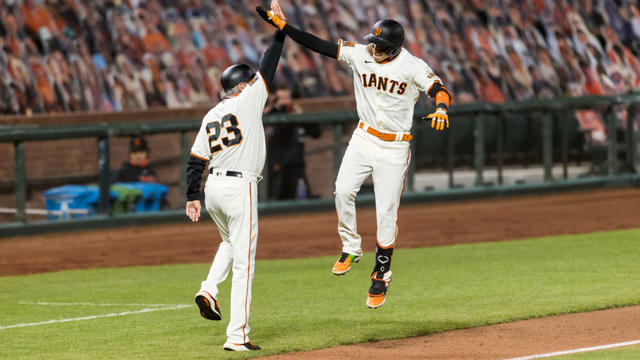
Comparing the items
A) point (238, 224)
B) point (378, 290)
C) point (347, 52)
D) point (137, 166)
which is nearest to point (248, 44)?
point (137, 166)

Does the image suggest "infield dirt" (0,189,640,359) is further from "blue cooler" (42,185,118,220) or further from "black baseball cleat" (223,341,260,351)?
"black baseball cleat" (223,341,260,351)

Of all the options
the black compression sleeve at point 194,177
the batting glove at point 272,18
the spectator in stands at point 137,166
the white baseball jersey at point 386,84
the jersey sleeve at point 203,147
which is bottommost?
the spectator in stands at point 137,166

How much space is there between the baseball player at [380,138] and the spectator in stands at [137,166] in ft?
24.1

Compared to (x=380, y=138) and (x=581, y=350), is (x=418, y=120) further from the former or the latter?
(x=581, y=350)

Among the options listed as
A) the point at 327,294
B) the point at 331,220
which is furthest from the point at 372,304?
the point at 331,220

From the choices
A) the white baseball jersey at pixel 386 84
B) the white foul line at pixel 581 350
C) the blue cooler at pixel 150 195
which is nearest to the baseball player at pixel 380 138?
the white baseball jersey at pixel 386 84

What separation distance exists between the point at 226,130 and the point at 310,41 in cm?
112

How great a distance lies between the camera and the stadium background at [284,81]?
13969 mm

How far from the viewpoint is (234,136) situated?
675 cm

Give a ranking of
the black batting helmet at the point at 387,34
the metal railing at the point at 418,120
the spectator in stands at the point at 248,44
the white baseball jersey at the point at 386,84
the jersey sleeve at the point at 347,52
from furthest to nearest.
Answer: the spectator in stands at the point at 248,44 < the metal railing at the point at 418,120 < the jersey sleeve at the point at 347,52 < the white baseball jersey at the point at 386,84 < the black batting helmet at the point at 387,34

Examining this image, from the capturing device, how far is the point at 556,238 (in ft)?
43.4

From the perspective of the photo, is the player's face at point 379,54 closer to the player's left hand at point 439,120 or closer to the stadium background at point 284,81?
the player's left hand at point 439,120

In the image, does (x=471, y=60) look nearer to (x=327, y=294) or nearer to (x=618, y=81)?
(x=618, y=81)

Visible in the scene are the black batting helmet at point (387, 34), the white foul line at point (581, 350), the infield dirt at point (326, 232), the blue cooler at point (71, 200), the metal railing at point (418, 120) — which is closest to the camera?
the white foul line at point (581, 350)
